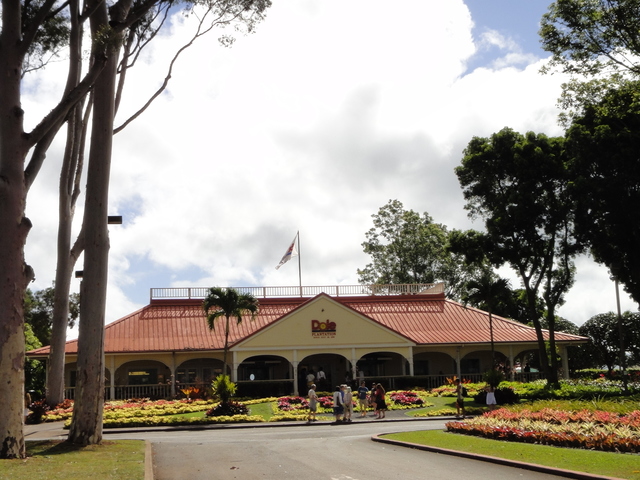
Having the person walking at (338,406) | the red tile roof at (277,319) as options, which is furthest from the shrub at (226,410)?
the red tile roof at (277,319)

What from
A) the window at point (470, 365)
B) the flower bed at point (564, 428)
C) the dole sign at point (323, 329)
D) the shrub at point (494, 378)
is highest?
the dole sign at point (323, 329)

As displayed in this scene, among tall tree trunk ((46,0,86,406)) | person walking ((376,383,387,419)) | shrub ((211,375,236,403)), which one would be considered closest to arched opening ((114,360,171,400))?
tall tree trunk ((46,0,86,406))

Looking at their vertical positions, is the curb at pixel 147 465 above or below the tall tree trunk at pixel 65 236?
below

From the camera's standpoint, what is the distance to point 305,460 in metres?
14.3

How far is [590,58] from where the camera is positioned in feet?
79.3

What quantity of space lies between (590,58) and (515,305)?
1644 inches

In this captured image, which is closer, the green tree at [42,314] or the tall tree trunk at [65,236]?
the tall tree trunk at [65,236]

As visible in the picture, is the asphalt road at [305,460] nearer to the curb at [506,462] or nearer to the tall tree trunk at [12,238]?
the curb at [506,462]

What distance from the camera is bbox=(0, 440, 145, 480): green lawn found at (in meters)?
10.9

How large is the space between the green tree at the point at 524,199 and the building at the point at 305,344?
689 centimetres

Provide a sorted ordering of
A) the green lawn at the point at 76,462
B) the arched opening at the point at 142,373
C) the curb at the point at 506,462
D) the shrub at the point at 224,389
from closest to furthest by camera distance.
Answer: the green lawn at the point at 76,462 < the curb at the point at 506,462 < the shrub at the point at 224,389 < the arched opening at the point at 142,373

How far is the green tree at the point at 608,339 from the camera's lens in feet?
193

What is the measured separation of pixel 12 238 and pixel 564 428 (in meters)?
12.6

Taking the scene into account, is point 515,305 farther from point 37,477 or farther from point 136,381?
point 37,477
